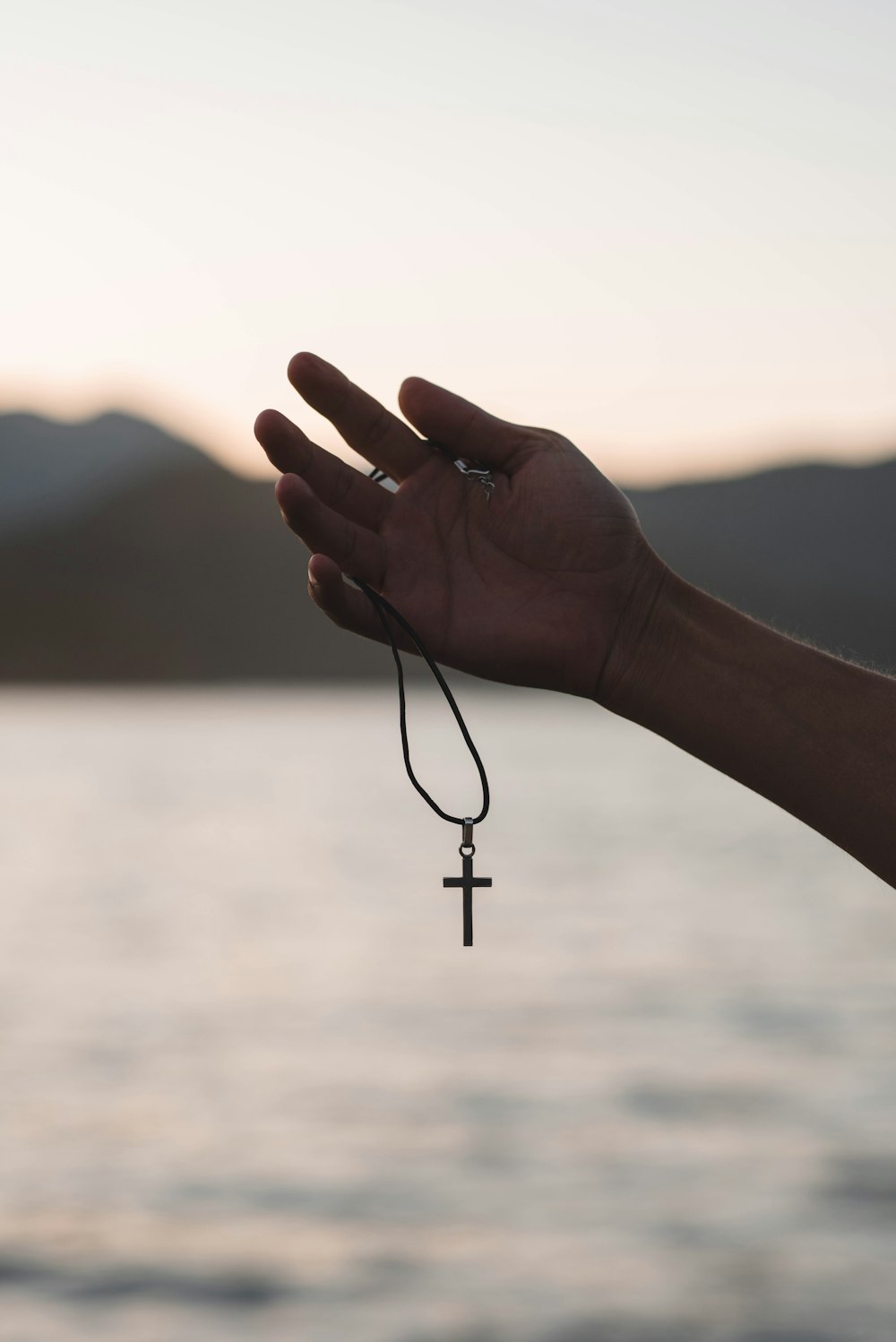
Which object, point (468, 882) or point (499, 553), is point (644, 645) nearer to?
point (499, 553)

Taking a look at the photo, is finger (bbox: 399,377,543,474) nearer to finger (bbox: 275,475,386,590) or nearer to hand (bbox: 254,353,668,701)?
hand (bbox: 254,353,668,701)

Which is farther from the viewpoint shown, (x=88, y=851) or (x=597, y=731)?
(x=597, y=731)

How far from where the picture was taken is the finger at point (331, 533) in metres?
2.45

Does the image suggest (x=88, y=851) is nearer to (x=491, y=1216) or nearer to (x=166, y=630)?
(x=491, y=1216)

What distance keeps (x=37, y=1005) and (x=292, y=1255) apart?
6.69 m

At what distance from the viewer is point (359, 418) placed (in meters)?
2.66

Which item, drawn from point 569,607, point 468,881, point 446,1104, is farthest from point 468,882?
point 446,1104

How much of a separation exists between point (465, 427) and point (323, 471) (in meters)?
0.27

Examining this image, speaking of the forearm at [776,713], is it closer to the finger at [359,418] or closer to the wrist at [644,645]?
the wrist at [644,645]

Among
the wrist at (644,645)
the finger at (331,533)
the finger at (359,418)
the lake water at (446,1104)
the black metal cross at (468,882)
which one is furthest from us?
the lake water at (446,1104)

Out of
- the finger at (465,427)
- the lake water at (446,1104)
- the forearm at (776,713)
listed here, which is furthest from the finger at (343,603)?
the lake water at (446,1104)

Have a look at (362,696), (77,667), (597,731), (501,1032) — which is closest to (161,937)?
(501,1032)

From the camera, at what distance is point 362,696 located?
126188 mm

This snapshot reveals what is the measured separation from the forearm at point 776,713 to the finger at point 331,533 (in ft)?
1.60
